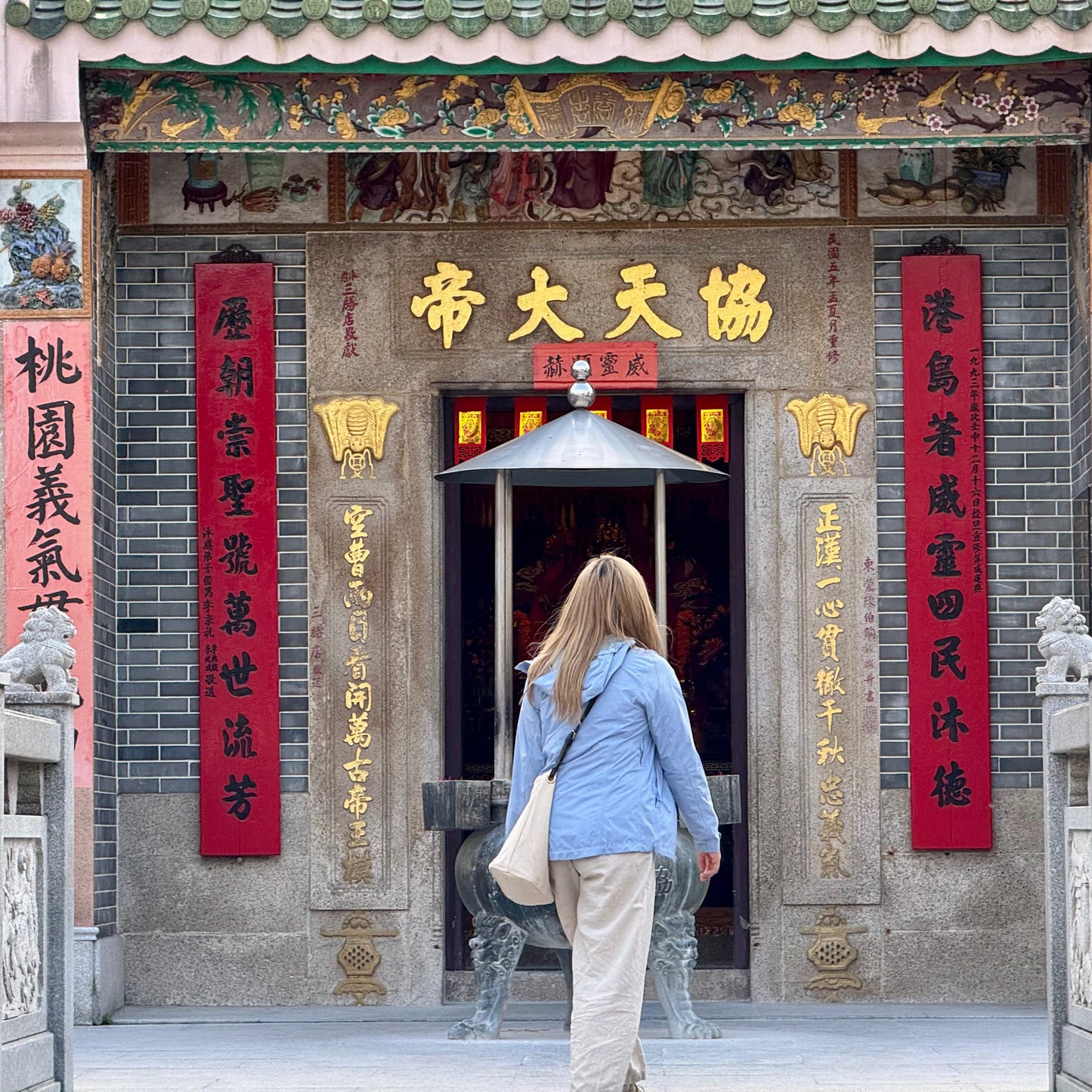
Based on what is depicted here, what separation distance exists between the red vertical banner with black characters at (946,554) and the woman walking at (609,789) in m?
4.42

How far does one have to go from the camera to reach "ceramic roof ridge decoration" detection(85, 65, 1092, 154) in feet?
31.8

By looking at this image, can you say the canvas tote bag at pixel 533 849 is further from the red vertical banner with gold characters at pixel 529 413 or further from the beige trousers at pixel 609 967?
the red vertical banner with gold characters at pixel 529 413

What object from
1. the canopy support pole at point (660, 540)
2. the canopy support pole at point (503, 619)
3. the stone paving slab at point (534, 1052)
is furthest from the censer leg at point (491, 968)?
the canopy support pole at point (660, 540)

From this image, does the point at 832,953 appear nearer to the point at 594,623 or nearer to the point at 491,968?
the point at 491,968

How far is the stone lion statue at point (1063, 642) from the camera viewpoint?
6934 millimetres

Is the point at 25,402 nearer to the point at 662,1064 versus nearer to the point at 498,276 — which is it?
the point at 498,276

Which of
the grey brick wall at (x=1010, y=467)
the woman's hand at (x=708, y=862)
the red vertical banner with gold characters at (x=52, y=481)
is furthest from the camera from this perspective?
the grey brick wall at (x=1010, y=467)

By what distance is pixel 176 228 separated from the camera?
1057cm

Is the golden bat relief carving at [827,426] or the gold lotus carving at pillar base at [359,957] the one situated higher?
the golden bat relief carving at [827,426]

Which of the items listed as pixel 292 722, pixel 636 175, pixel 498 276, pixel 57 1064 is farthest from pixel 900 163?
pixel 57 1064

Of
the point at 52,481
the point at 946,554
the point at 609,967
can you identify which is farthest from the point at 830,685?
the point at 609,967

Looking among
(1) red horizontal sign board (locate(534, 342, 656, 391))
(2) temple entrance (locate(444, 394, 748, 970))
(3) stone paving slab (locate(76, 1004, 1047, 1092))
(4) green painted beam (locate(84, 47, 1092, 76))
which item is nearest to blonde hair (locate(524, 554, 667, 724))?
(3) stone paving slab (locate(76, 1004, 1047, 1092))

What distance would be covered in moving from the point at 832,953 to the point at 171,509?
4115 millimetres

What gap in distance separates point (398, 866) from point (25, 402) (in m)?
2.99
